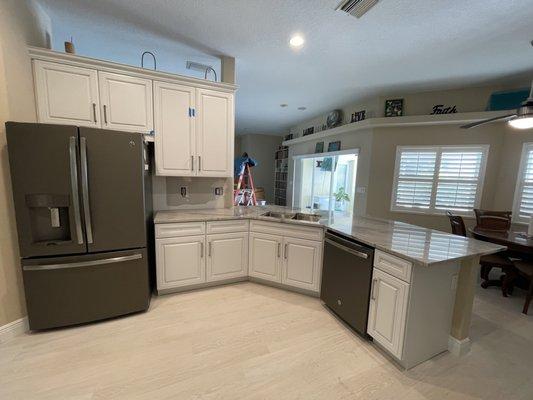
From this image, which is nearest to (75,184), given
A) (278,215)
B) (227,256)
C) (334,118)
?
(227,256)

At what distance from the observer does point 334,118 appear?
5410mm

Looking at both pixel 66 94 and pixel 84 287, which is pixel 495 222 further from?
pixel 66 94

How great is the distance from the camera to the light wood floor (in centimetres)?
159

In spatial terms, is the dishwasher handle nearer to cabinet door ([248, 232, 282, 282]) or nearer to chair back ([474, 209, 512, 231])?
cabinet door ([248, 232, 282, 282])

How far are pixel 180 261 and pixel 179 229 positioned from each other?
0.38 meters

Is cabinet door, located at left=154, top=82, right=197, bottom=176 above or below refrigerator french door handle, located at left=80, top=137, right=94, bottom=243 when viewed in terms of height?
above

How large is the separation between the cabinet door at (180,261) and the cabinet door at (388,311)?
190 cm

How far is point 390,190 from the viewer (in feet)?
14.5

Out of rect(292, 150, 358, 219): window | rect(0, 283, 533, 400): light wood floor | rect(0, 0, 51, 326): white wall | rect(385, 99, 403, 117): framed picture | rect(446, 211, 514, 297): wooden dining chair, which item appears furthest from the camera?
rect(292, 150, 358, 219): window

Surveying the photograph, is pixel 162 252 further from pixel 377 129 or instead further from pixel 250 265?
pixel 377 129

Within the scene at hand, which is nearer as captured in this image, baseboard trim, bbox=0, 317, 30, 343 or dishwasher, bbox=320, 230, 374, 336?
baseboard trim, bbox=0, 317, 30, 343

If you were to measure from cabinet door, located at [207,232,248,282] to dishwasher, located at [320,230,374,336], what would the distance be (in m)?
1.05

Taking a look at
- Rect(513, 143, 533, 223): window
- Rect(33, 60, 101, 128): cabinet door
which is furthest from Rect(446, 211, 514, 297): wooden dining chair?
Rect(33, 60, 101, 128): cabinet door

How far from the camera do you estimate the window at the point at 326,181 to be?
5.62 meters
